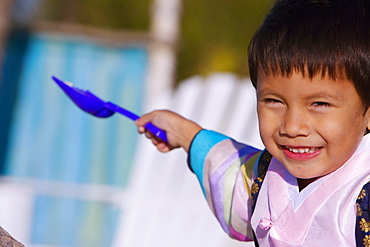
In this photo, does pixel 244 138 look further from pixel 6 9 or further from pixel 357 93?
A: pixel 6 9

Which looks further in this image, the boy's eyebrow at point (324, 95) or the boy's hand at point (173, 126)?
the boy's hand at point (173, 126)

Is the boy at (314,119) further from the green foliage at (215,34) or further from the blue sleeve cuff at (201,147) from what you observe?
the green foliage at (215,34)

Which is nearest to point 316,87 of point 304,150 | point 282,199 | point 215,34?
point 304,150

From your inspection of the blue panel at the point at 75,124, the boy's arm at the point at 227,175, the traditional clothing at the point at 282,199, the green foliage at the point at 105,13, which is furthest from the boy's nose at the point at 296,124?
the green foliage at the point at 105,13

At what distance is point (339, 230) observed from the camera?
5.15 ft

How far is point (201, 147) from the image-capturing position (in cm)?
201

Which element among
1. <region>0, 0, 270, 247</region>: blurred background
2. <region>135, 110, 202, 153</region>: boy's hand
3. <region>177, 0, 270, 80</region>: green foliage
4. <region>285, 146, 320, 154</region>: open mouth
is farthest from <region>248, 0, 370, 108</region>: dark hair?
<region>177, 0, 270, 80</region>: green foliage

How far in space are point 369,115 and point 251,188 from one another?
362 mm

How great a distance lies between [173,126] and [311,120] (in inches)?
24.4

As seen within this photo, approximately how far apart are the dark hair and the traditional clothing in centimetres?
18

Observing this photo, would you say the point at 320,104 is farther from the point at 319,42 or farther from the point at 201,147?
the point at 201,147

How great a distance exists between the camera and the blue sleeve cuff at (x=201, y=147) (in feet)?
6.57

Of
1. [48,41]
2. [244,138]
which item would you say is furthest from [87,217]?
[244,138]

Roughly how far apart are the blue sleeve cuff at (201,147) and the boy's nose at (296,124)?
476 millimetres
